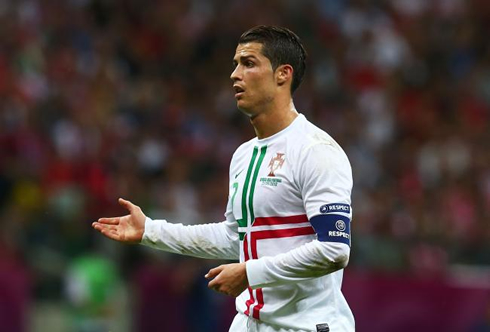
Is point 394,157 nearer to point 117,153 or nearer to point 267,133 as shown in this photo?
point 117,153

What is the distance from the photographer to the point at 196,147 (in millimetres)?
12773

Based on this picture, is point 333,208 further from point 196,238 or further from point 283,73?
point 196,238

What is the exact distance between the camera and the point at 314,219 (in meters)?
4.99

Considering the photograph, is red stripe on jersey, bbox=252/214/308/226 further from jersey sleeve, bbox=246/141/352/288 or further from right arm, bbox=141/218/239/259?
right arm, bbox=141/218/239/259

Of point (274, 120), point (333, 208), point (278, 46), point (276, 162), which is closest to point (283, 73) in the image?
point (278, 46)

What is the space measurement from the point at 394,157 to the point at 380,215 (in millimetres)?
1808

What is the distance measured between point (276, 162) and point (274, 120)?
0.81 feet

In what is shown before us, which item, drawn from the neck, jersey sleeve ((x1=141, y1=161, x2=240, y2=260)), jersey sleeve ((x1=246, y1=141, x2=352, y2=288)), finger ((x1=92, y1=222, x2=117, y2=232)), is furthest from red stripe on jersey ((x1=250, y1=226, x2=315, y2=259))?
finger ((x1=92, y1=222, x2=117, y2=232))

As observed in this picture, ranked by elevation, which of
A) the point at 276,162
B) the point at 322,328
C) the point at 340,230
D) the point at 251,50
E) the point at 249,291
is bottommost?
the point at 322,328

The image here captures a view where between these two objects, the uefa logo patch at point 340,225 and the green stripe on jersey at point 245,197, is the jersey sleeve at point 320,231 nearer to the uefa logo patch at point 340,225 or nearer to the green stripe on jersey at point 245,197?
the uefa logo patch at point 340,225

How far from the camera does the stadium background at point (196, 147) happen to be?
36.0 ft

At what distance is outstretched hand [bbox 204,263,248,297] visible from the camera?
4.93m

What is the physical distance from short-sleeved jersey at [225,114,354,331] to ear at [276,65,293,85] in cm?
20

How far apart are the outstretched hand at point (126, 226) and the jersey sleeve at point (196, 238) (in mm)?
48
